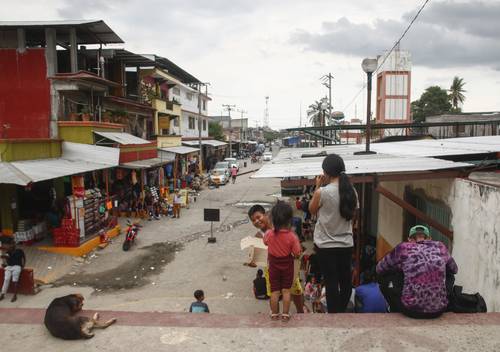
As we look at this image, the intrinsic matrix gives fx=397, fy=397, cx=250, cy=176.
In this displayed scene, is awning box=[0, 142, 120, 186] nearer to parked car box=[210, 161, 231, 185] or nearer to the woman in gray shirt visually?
the woman in gray shirt

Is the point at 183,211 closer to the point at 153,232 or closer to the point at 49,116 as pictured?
the point at 153,232

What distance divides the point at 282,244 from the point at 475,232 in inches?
115

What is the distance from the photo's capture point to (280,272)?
3764 millimetres

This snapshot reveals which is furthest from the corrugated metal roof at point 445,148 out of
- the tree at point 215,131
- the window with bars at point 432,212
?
the tree at point 215,131

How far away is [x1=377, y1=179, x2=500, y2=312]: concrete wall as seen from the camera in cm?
455

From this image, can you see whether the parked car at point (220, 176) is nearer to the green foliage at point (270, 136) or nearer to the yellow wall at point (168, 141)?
the yellow wall at point (168, 141)

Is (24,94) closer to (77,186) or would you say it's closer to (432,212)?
(77,186)

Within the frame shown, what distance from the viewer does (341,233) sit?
3865mm

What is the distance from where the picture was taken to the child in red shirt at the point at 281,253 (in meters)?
3.71

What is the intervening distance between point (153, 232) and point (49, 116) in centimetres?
688

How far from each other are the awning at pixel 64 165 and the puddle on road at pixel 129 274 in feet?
9.36

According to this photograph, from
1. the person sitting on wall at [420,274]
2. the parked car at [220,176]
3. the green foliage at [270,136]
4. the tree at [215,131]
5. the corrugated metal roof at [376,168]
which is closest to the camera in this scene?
the person sitting on wall at [420,274]

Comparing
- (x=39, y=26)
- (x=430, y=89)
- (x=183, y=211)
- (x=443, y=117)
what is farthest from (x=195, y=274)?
(x=430, y=89)

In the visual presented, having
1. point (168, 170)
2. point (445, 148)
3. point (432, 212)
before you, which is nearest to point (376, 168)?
point (432, 212)
